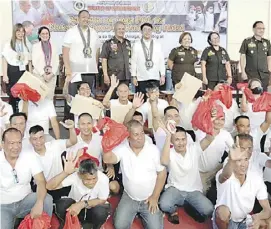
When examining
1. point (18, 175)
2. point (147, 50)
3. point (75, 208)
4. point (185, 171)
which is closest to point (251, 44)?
point (147, 50)

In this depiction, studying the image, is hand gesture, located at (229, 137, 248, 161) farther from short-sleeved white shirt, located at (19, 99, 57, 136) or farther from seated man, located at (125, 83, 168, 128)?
short-sleeved white shirt, located at (19, 99, 57, 136)

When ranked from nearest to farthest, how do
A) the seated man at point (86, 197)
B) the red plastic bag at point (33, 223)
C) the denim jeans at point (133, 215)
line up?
the red plastic bag at point (33, 223) < the seated man at point (86, 197) < the denim jeans at point (133, 215)

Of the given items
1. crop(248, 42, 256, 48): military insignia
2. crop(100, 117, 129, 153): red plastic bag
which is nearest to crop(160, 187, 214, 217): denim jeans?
crop(100, 117, 129, 153): red plastic bag

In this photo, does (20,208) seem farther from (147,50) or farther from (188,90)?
(147,50)

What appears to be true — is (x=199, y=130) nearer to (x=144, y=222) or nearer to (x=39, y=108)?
(x=144, y=222)

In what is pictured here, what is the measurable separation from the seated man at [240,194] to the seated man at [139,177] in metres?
0.47

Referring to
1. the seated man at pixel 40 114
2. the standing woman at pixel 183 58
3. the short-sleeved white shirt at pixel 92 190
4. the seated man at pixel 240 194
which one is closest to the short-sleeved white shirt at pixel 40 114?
the seated man at pixel 40 114

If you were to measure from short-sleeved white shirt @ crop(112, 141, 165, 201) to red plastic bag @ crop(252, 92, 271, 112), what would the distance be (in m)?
1.17

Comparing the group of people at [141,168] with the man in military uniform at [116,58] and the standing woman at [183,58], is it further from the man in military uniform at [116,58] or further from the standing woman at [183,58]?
the standing woman at [183,58]

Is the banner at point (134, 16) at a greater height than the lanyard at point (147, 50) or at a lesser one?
greater

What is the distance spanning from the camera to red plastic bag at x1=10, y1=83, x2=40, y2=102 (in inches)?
157

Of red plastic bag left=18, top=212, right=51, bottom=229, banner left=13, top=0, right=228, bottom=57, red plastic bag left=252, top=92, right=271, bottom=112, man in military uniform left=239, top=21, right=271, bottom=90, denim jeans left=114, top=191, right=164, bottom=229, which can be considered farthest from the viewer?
banner left=13, top=0, right=228, bottom=57

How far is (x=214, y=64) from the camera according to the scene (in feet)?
17.3

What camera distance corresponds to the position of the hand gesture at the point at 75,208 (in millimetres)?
3010
